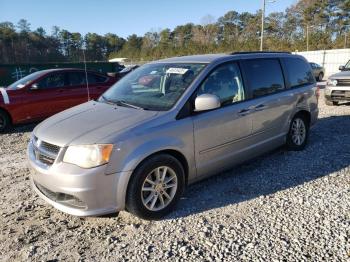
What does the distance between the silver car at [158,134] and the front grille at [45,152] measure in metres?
0.01

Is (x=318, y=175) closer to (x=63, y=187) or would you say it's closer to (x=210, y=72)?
(x=210, y=72)

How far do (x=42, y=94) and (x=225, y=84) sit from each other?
19.9ft

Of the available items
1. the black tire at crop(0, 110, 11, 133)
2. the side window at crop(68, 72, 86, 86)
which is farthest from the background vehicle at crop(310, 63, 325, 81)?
the black tire at crop(0, 110, 11, 133)

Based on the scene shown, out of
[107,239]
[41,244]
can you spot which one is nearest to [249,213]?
[107,239]

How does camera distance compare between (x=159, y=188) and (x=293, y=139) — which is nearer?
(x=159, y=188)

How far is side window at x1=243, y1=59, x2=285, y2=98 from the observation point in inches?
195

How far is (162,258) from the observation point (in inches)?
125

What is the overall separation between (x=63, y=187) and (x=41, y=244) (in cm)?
60

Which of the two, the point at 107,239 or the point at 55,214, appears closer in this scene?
the point at 107,239

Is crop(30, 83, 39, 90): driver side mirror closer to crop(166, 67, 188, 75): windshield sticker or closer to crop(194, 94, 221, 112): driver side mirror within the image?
crop(166, 67, 188, 75): windshield sticker

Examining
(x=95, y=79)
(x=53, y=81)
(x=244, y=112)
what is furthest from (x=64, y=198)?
(x=95, y=79)

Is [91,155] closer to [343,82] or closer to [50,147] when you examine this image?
[50,147]

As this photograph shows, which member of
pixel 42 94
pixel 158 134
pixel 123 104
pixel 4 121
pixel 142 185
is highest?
pixel 123 104

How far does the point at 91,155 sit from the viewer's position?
341cm
